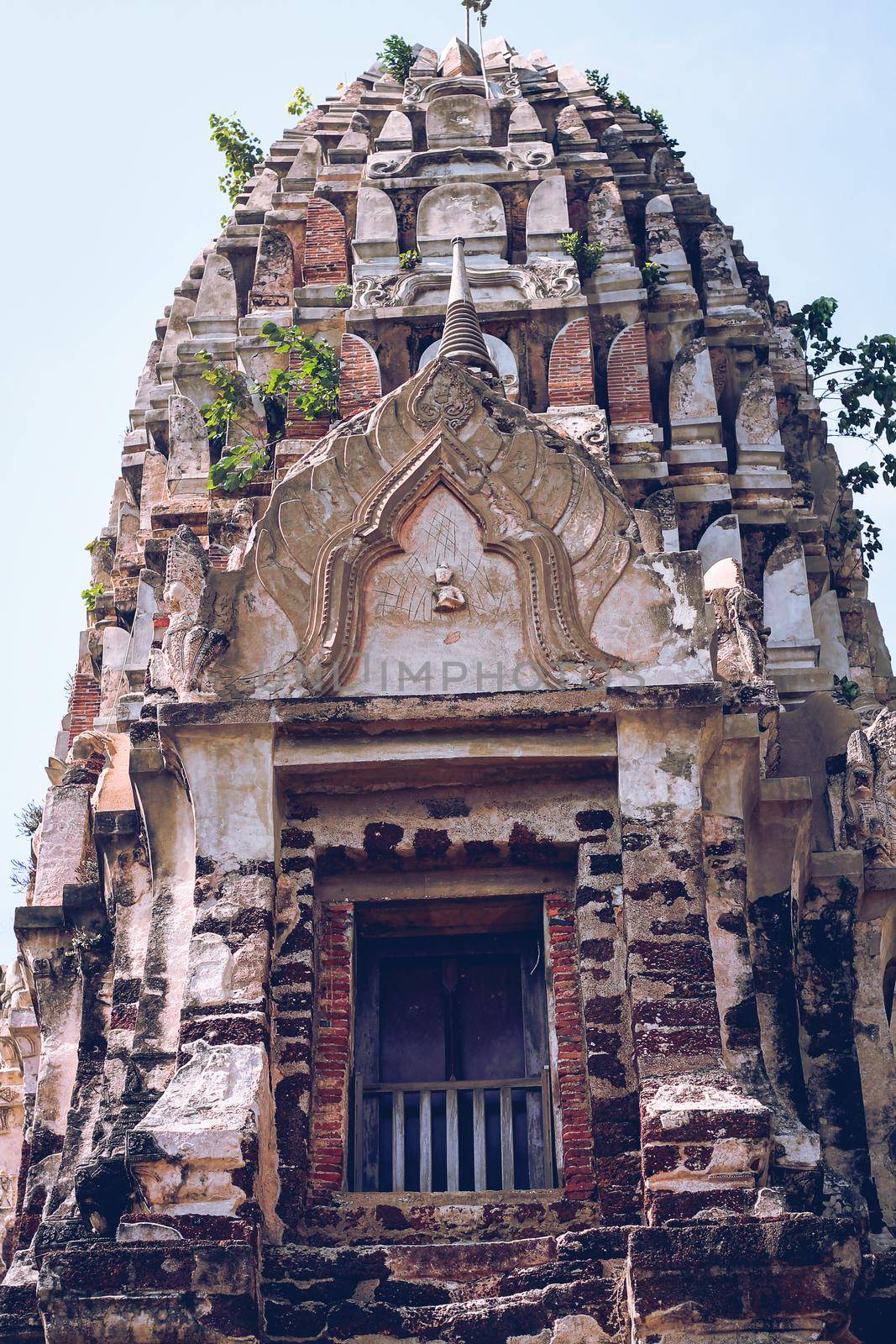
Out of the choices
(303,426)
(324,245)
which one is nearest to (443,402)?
(303,426)

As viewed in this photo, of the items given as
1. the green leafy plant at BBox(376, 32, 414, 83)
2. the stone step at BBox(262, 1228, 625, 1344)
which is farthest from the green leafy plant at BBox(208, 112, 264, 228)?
the stone step at BBox(262, 1228, 625, 1344)

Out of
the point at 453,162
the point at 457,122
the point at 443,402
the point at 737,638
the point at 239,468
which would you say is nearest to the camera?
the point at 737,638

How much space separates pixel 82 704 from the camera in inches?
684

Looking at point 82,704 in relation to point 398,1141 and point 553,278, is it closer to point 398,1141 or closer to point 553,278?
point 553,278

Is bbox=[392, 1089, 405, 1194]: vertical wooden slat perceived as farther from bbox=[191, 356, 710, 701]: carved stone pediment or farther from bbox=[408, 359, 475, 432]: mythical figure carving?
bbox=[408, 359, 475, 432]: mythical figure carving

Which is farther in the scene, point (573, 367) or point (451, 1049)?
point (573, 367)

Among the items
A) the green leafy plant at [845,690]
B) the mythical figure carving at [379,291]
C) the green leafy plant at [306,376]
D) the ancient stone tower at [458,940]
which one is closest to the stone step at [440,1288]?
the ancient stone tower at [458,940]

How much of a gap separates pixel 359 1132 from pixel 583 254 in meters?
7.80

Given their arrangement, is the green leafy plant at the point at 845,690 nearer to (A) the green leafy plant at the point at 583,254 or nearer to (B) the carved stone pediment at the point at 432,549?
(B) the carved stone pediment at the point at 432,549

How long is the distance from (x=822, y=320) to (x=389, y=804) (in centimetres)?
911

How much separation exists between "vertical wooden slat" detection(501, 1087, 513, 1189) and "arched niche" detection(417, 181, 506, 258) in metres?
7.27

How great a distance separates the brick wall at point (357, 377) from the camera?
15.1m

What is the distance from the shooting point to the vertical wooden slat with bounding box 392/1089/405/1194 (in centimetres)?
1136

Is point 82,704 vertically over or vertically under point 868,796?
over
